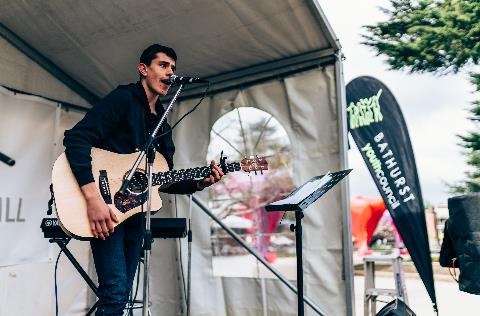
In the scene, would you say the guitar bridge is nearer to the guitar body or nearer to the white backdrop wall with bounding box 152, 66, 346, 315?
the guitar body

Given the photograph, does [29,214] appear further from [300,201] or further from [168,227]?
[300,201]

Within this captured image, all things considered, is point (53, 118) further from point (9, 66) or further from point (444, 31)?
point (444, 31)

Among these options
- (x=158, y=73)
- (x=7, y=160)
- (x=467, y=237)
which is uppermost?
(x=158, y=73)

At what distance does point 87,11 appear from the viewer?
9.32ft

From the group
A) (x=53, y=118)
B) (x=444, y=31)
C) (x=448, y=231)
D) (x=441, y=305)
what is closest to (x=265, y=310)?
(x=448, y=231)

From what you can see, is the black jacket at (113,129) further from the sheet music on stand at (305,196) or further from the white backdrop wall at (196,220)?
the white backdrop wall at (196,220)

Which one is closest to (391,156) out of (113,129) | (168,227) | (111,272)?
(168,227)

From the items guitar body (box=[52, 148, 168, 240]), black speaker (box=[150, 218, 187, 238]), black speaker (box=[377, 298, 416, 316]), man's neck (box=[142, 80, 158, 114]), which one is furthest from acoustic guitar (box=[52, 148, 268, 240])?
black speaker (box=[377, 298, 416, 316])

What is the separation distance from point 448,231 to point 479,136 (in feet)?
20.7

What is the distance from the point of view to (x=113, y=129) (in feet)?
6.83

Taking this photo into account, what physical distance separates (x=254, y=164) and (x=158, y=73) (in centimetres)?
74

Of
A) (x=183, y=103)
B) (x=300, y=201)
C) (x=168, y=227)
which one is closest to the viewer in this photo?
(x=300, y=201)

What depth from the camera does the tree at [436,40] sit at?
6941 mm

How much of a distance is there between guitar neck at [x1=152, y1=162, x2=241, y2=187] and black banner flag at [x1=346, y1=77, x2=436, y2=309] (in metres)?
1.05
